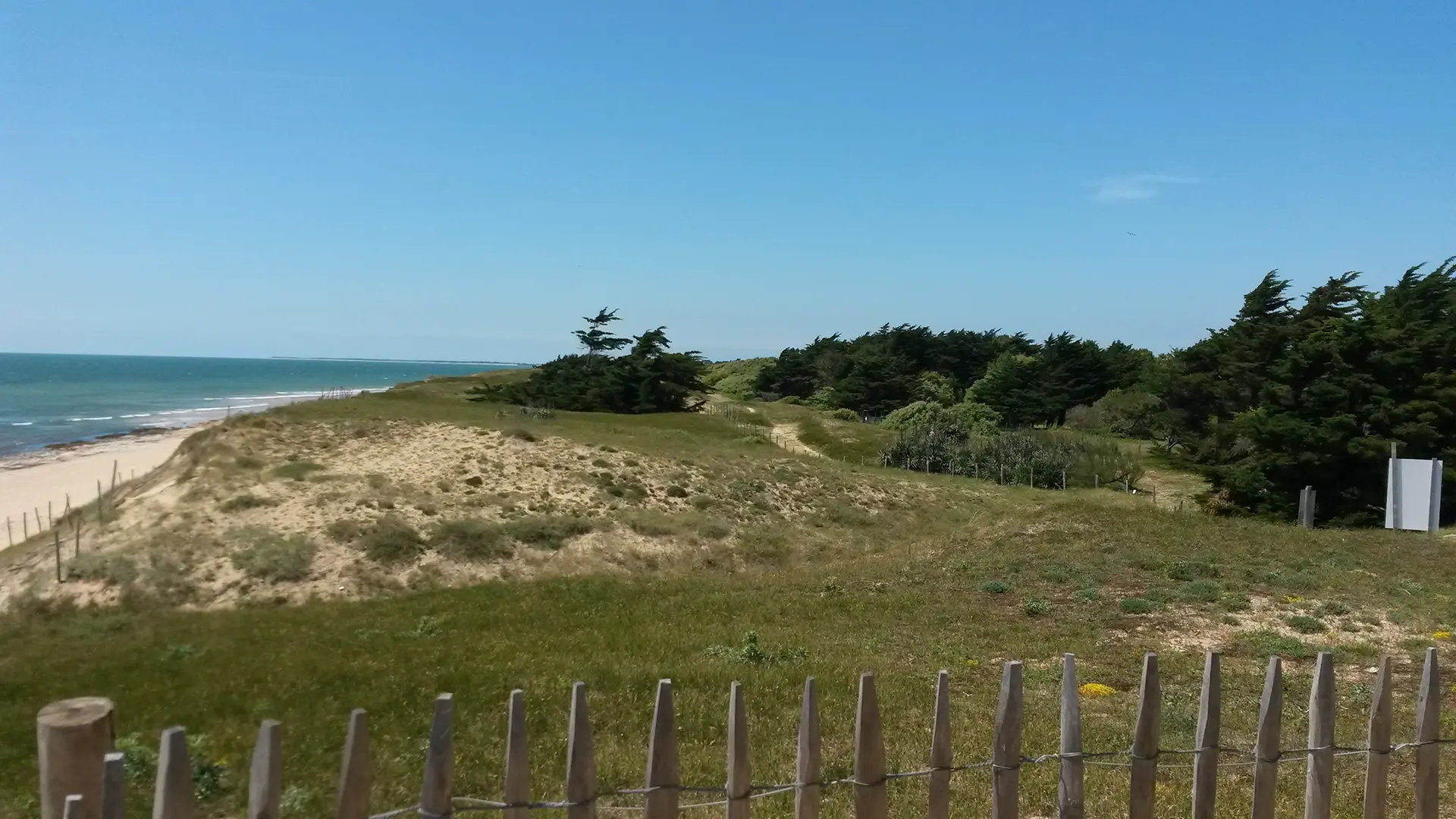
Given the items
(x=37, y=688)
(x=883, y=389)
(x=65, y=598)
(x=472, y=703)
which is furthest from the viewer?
(x=883, y=389)

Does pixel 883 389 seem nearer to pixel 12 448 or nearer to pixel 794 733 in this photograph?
pixel 12 448

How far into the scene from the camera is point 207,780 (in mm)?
6219

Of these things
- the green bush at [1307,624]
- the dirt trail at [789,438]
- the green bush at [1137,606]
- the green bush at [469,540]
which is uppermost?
the green bush at [1307,624]

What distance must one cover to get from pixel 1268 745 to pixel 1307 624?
9820 mm

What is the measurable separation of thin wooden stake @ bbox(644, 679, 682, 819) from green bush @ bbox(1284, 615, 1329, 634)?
39.3ft

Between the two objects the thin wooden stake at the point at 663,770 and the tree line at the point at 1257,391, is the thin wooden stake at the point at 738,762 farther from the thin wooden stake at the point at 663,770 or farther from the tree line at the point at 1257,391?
the tree line at the point at 1257,391

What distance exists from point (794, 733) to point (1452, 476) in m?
35.6

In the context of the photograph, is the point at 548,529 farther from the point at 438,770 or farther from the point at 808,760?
the point at 438,770

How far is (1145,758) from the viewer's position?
4410mm

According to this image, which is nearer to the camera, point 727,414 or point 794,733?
point 794,733

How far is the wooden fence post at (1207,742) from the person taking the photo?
14.1ft

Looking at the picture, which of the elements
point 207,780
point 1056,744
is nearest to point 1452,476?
point 1056,744

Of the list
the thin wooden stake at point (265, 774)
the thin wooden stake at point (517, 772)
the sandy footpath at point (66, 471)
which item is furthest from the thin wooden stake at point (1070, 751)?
the sandy footpath at point (66, 471)

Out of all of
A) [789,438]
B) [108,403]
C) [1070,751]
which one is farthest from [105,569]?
[108,403]
